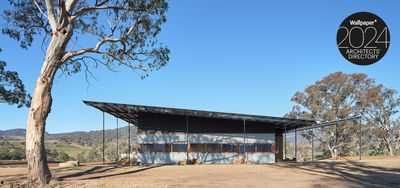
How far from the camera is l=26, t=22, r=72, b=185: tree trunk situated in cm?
1470

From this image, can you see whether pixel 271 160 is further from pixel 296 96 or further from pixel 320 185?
pixel 296 96

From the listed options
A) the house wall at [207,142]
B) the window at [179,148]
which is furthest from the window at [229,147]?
the window at [179,148]

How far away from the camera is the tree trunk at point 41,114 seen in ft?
48.2

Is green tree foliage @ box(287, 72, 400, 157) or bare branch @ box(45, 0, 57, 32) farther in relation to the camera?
green tree foliage @ box(287, 72, 400, 157)

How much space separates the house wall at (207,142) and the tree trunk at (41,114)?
14643mm

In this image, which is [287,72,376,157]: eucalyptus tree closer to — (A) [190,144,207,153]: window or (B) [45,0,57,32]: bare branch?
(A) [190,144,207,153]: window

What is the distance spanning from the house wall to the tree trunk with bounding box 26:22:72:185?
1464 centimetres

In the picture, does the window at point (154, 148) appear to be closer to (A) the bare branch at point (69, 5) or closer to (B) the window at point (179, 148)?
(B) the window at point (179, 148)

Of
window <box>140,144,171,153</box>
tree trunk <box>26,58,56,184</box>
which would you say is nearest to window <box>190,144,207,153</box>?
window <box>140,144,171,153</box>

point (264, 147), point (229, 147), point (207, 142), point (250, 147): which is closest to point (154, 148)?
point (207, 142)

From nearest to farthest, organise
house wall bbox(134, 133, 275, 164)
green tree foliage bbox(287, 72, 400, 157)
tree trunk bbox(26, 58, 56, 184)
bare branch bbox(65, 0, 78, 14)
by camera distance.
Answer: tree trunk bbox(26, 58, 56, 184)
bare branch bbox(65, 0, 78, 14)
house wall bbox(134, 133, 275, 164)
green tree foliage bbox(287, 72, 400, 157)

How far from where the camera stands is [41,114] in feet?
49.1

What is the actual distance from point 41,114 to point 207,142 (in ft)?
53.4

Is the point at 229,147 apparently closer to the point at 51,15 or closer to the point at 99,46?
the point at 99,46
